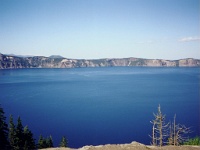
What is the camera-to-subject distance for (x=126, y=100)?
81938 millimetres

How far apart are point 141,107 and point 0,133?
52.2 m

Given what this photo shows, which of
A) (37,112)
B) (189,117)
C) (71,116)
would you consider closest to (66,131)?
(71,116)

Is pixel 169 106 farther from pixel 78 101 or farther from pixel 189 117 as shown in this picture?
pixel 78 101

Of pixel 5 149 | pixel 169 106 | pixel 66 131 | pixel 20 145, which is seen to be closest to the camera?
pixel 5 149

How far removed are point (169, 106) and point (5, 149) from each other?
2289 inches

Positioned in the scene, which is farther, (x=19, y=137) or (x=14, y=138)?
(x=19, y=137)

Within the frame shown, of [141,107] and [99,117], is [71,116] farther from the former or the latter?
[141,107]

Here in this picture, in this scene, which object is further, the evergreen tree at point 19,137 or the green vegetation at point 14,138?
the evergreen tree at point 19,137

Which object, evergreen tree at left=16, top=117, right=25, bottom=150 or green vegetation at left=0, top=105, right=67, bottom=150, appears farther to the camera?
evergreen tree at left=16, top=117, right=25, bottom=150

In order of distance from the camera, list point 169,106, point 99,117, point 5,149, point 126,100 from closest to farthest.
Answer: point 5,149 < point 99,117 < point 169,106 < point 126,100

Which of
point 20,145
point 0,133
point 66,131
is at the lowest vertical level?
point 66,131

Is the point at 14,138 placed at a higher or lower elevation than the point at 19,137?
higher

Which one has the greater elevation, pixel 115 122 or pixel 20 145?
pixel 20 145

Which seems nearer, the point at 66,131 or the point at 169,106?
the point at 66,131
